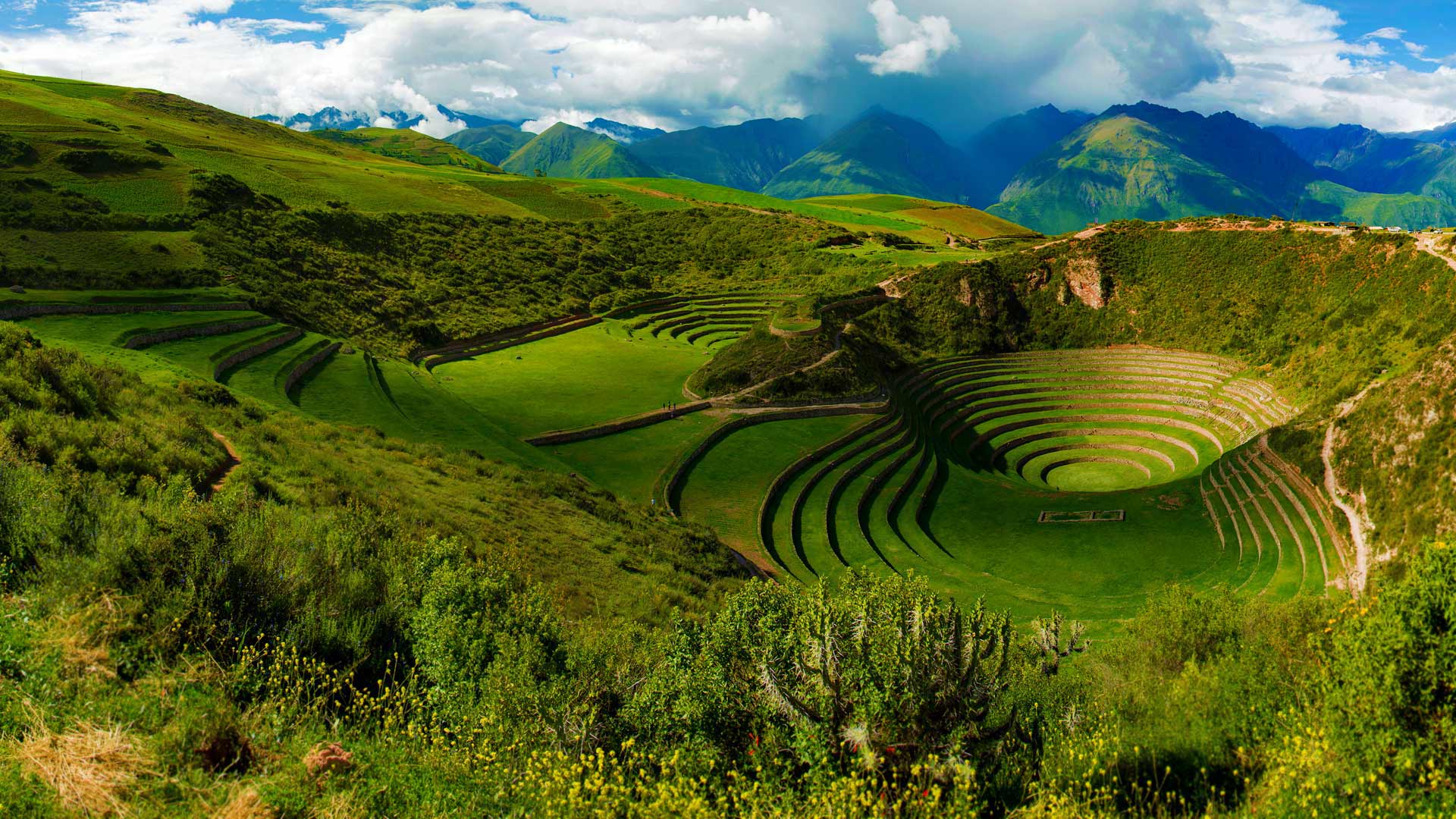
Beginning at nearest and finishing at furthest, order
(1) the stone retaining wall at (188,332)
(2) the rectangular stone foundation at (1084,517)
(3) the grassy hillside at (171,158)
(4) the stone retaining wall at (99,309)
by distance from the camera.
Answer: (4) the stone retaining wall at (99,309) < (1) the stone retaining wall at (188,332) < (2) the rectangular stone foundation at (1084,517) < (3) the grassy hillside at (171,158)

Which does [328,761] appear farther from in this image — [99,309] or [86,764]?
[99,309]

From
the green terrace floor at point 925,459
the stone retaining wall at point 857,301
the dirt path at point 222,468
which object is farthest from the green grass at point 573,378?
the dirt path at point 222,468

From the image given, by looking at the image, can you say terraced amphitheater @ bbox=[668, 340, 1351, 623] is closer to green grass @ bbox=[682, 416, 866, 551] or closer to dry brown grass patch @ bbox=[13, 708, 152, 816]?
green grass @ bbox=[682, 416, 866, 551]

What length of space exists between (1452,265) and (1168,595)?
4742 cm

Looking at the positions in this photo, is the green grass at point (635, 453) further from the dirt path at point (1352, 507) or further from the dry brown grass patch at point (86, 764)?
the dirt path at point (1352, 507)

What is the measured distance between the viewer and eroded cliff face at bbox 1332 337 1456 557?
29844 millimetres

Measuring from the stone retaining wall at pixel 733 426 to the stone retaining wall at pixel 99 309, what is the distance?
3153cm

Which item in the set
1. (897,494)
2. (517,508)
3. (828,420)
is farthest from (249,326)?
(897,494)

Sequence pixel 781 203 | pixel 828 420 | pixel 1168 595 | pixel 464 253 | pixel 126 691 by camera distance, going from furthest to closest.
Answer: pixel 781 203 → pixel 464 253 → pixel 828 420 → pixel 1168 595 → pixel 126 691

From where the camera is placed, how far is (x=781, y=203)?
512ft

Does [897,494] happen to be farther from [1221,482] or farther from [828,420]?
[1221,482]

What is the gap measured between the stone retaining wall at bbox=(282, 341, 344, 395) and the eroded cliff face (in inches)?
2055

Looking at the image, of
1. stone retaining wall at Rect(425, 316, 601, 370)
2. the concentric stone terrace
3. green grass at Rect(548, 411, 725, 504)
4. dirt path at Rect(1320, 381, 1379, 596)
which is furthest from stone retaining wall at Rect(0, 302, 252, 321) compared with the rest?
dirt path at Rect(1320, 381, 1379, 596)

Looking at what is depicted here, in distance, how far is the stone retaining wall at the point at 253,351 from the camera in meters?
35.2
